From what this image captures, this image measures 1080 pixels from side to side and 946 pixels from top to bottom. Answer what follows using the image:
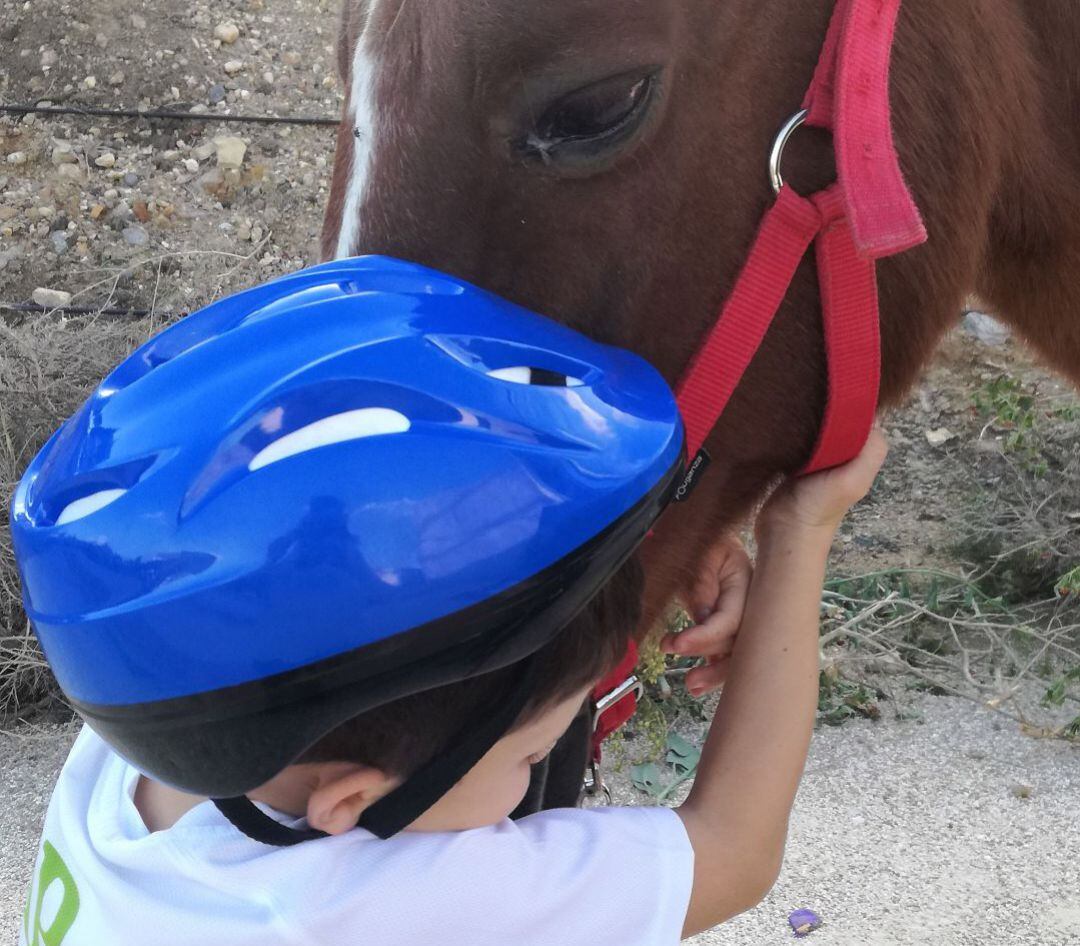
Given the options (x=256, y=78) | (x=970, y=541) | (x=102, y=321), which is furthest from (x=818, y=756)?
(x=256, y=78)

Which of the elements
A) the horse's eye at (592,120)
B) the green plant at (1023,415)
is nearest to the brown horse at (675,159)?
the horse's eye at (592,120)

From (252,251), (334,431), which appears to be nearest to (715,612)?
(334,431)

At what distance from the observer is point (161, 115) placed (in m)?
5.53

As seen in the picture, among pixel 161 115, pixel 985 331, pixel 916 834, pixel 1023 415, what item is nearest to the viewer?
pixel 916 834

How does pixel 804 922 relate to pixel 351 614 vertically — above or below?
below

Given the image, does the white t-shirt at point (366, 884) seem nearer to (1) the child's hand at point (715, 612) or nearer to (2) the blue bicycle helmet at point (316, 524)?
(2) the blue bicycle helmet at point (316, 524)

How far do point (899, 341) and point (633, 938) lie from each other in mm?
818

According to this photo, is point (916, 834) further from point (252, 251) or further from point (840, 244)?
point (252, 251)

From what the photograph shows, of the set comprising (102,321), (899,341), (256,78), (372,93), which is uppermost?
(372,93)

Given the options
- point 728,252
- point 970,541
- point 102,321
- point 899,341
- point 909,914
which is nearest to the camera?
point 728,252

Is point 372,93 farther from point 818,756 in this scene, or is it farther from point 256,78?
point 256,78

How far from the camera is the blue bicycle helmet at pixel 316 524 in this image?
982 millimetres

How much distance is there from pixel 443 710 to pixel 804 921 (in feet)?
6.91

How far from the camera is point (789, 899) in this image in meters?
3.00
